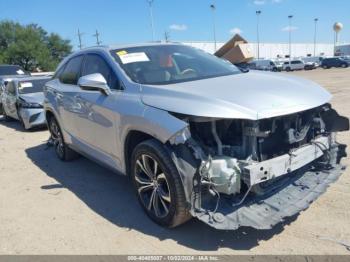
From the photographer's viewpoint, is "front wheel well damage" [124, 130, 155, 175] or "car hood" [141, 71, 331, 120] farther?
"front wheel well damage" [124, 130, 155, 175]

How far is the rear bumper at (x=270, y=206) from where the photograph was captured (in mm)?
3251

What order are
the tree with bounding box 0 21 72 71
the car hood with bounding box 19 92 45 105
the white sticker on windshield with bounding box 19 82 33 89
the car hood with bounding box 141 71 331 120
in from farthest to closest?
the tree with bounding box 0 21 72 71 < the white sticker on windshield with bounding box 19 82 33 89 < the car hood with bounding box 19 92 45 105 < the car hood with bounding box 141 71 331 120

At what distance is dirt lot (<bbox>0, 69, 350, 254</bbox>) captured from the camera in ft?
11.3

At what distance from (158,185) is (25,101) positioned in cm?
788

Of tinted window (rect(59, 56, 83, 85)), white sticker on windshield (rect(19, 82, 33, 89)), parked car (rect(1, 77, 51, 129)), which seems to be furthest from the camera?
white sticker on windshield (rect(19, 82, 33, 89))

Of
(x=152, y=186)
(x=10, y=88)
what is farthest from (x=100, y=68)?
(x=10, y=88)

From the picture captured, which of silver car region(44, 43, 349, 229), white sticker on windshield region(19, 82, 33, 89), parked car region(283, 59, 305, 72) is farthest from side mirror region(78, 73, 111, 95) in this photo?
parked car region(283, 59, 305, 72)

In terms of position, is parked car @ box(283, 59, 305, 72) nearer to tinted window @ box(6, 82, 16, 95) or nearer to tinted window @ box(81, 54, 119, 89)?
tinted window @ box(6, 82, 16, 95)

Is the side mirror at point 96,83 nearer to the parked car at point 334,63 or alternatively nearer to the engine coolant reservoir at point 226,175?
the engine coolant reservoir at point 226,175

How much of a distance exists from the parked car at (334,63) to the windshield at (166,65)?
48.8 meters

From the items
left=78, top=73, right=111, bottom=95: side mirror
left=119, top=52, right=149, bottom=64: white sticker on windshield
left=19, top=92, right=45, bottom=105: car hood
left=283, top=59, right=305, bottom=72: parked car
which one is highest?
left=119, top=52, right=149, bottom=64: white sticker on windshield

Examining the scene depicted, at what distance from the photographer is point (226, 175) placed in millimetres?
3258

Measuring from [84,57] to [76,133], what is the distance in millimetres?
1086

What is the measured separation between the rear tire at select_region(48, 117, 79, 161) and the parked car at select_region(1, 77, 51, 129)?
140 inches
